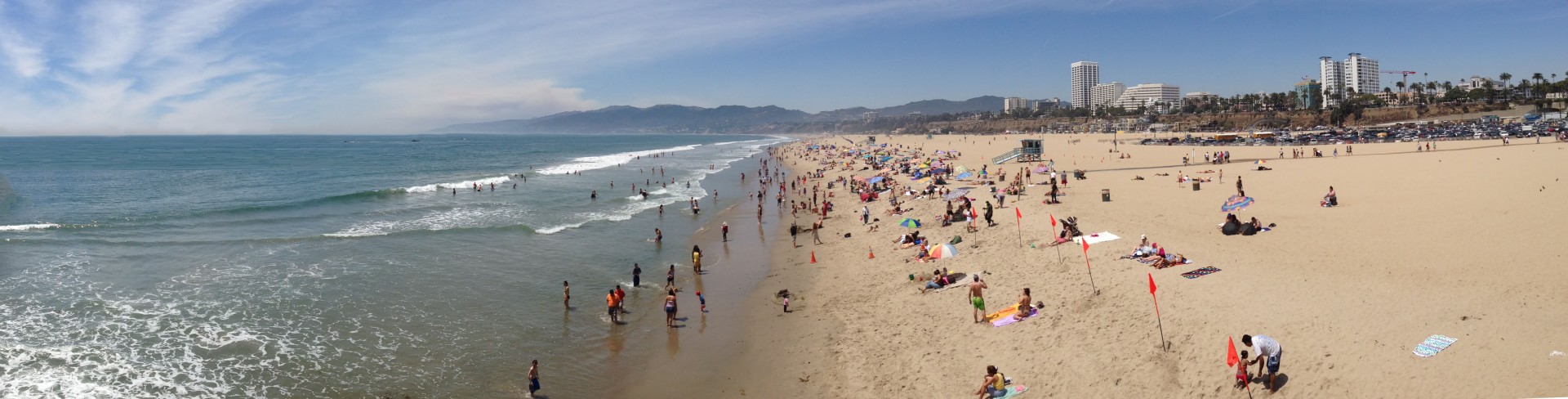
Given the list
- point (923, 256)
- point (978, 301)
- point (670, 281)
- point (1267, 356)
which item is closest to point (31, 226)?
point (670, 281)

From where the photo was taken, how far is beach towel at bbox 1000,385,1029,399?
31.7 feet

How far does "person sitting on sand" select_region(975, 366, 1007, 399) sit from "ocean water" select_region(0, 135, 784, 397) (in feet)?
19.2

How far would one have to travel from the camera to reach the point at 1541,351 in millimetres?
7852

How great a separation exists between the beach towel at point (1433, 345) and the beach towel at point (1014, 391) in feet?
13.7

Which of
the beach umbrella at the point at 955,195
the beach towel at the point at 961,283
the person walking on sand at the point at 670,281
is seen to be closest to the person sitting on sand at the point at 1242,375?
the beach towel at the point at 961,283

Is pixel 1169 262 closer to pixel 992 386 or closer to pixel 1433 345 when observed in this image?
pixel 1433 345

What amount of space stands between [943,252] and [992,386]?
25.4ft

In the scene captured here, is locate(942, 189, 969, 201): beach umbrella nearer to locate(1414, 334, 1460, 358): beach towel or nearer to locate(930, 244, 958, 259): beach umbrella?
locate(930, 244, 958, 259): beach umbrella

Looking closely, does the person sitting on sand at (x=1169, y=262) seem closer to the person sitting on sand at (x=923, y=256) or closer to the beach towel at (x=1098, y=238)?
the beach towel at (x=1098, y=238)

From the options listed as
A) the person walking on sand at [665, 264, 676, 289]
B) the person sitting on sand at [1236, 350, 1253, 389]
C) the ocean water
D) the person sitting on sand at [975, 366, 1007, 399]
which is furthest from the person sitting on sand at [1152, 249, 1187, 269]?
the person walking on sand at [665, 264, 676, 289]

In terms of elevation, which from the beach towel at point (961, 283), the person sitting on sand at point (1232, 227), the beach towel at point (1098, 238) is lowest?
the beach towel at point (961, 283)

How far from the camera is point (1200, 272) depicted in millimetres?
12938

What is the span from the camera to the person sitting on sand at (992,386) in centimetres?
952

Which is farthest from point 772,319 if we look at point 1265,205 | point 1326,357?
point 1265,205
